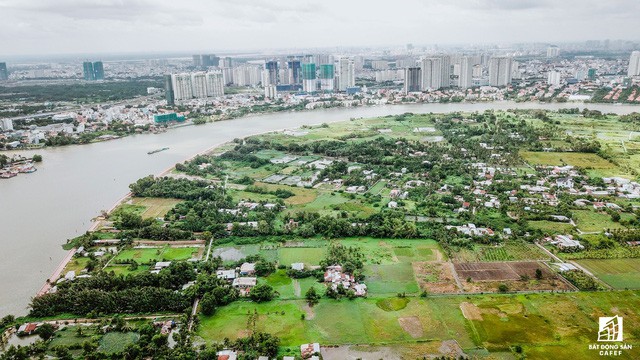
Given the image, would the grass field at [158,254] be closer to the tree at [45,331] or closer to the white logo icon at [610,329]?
the tree at [45,331]

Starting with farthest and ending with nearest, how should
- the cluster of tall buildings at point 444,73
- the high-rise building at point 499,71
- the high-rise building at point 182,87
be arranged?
1. the high-rise building at point 499,71
2. the cluster of tall buildings at point 444,73
3. the high-rise building at point 182,87

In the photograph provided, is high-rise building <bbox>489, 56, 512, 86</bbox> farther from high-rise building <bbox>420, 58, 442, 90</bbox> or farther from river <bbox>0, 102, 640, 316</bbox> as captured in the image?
river <bbox>0, 102, 640, 316</bbox>

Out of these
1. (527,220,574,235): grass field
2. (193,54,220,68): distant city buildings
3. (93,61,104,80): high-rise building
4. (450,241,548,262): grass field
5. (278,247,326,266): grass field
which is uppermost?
(193,54,220,68): distant city buildings

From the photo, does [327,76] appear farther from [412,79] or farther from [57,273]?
[57,273]

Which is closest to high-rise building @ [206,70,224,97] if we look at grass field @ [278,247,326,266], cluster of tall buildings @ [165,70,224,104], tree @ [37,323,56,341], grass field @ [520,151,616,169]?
cluster of tall buildings @ [165,70,224,104]

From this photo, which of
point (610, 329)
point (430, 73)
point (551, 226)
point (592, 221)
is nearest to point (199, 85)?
point (430, 73)

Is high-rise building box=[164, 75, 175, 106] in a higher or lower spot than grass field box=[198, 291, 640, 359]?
higher

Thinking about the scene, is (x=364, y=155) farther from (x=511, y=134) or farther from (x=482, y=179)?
(x=511, y=134)

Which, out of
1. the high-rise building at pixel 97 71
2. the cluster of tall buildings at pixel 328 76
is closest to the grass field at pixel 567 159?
the cluster of tall buildings at pixel 328 76
